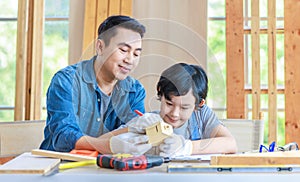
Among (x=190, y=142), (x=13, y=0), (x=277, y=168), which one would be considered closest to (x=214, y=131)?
(x=190, y=142)

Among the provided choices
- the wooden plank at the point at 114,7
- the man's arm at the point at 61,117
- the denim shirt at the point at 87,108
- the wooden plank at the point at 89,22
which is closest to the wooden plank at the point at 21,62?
the wooden plank at the point at 89,22

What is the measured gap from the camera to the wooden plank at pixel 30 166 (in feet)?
2.30

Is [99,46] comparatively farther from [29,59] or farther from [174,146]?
[29,59]

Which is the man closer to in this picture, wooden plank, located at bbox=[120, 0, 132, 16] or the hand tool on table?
the hand tool on table

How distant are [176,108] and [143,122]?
0.08 metres

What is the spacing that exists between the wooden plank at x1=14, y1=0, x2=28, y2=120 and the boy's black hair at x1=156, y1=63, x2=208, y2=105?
2352 mm

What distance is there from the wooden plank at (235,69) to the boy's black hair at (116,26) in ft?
6.90

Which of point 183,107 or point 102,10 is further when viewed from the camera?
point 102,10

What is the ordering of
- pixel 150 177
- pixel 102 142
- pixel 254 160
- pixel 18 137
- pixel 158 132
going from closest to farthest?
1. pixel 150 177
2. pixel 254 160
3. pixel 158 132
4. pixel 102 142
5. pixel 18 137

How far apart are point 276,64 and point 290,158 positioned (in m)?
2.41

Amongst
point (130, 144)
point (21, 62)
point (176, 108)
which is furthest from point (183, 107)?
point (21, 62)

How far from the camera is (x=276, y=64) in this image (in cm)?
313

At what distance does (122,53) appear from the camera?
3.29 ft

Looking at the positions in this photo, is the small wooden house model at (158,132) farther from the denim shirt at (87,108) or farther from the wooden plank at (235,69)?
the wooden plank at (235,69)
